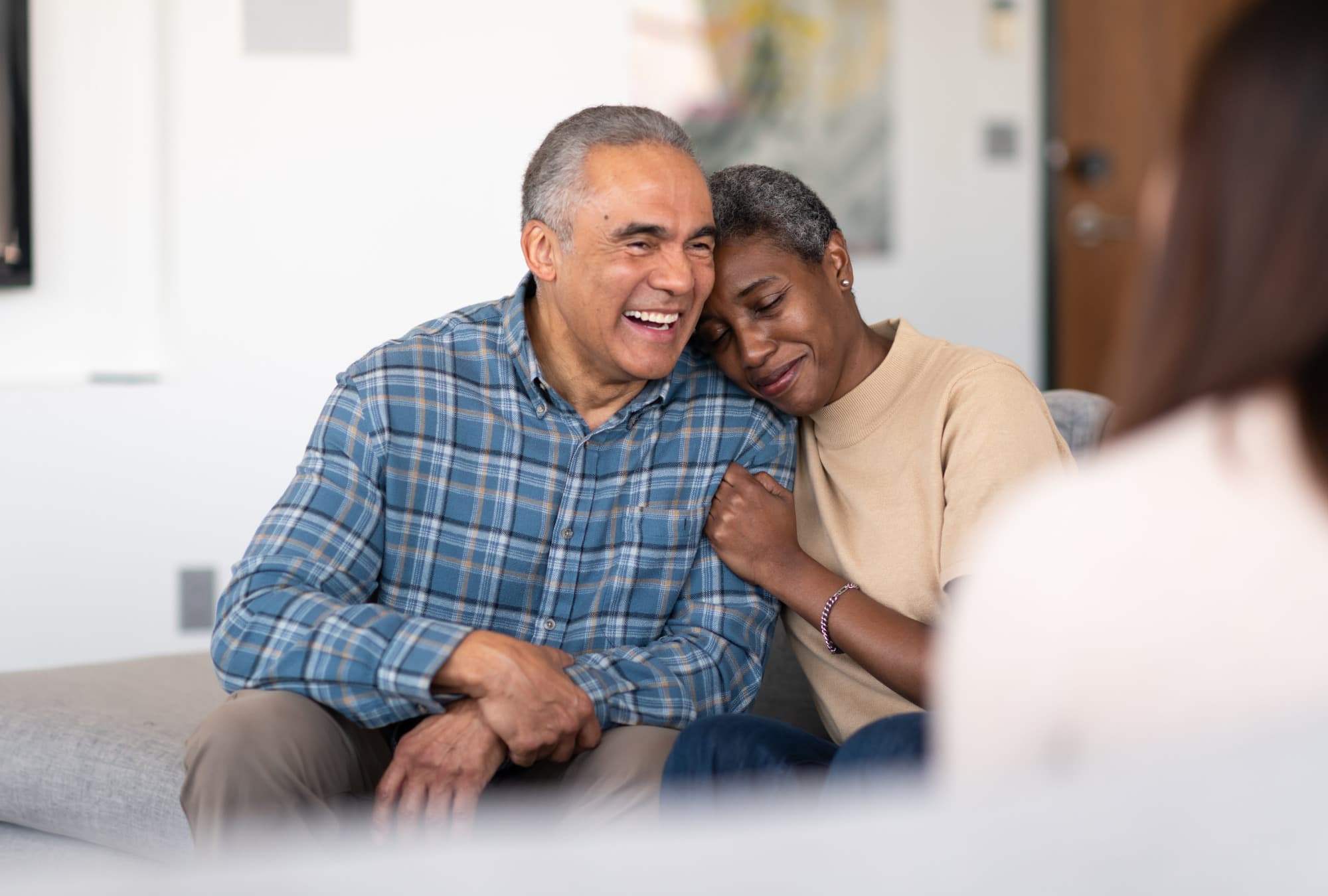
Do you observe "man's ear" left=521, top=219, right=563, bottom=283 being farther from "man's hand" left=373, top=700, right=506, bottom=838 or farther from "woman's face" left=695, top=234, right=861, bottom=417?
"man's hand" left=373, top=700, right=506, bottom=838

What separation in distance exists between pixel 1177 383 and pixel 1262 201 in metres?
0.09

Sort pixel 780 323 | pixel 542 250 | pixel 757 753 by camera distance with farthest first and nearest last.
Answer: pixel 542 250 → pixel 780 323 → pixel 757 753

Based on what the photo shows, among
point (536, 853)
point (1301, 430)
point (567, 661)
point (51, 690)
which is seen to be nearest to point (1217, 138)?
point (1301, 430)

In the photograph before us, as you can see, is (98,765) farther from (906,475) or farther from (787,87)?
(787,87)

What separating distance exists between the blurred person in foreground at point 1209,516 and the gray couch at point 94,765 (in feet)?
4.20

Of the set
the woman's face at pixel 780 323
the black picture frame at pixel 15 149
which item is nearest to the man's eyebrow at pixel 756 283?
the woman's face at pixel 780 323

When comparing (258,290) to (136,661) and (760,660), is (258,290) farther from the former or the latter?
(760,660)

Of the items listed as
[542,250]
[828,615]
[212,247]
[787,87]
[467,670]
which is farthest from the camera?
[787,87]

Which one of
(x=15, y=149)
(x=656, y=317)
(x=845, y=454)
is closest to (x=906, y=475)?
(x=845, y=454)

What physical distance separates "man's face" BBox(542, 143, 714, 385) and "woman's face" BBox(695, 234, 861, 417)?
1.6 inches

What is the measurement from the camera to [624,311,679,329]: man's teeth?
5.71 feet

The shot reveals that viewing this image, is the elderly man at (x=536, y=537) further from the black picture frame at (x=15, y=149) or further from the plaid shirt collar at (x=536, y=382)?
the black picture frame at (x=15, y=149)

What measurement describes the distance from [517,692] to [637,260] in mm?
589

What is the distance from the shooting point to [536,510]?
174 centimetres
